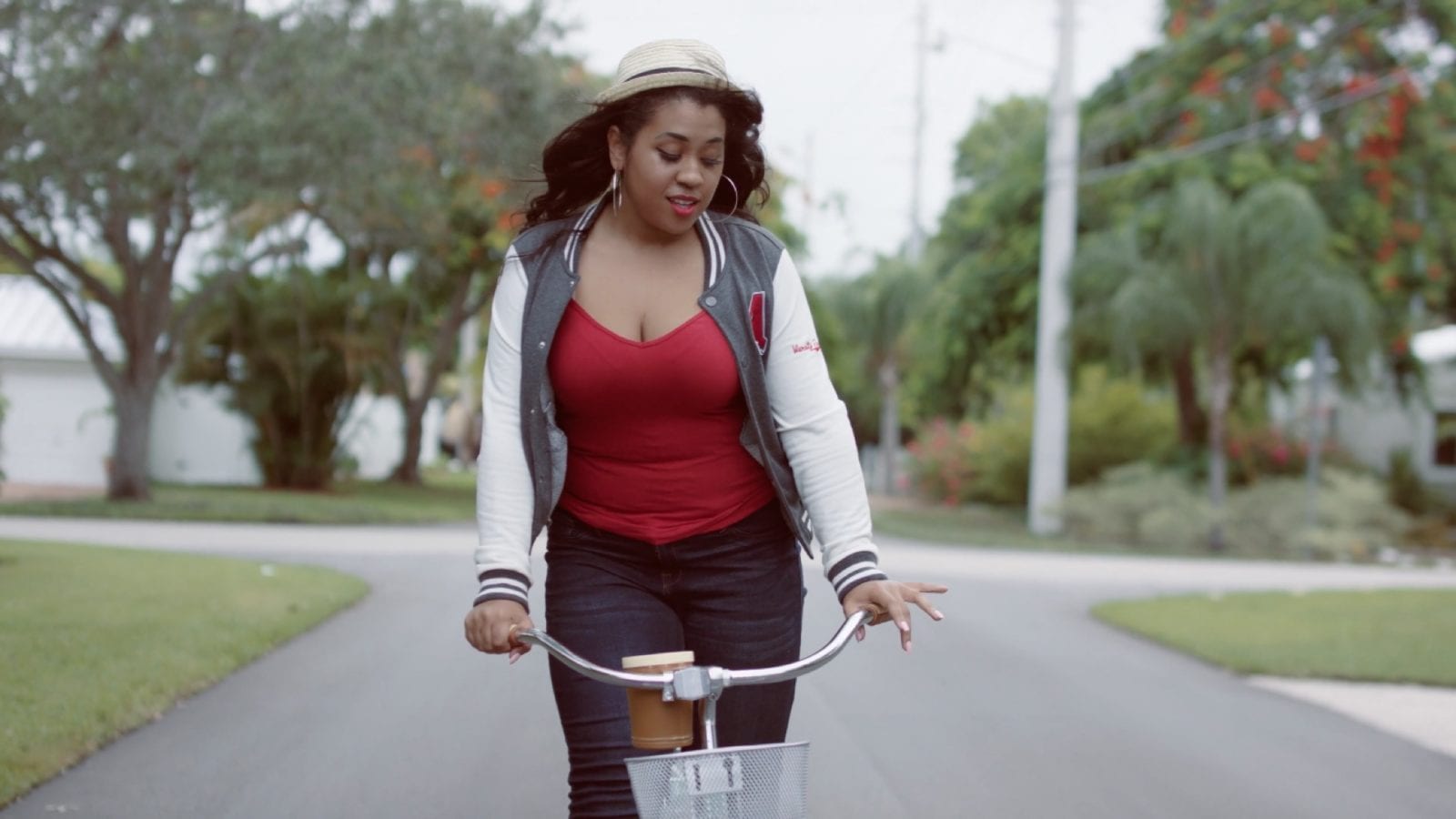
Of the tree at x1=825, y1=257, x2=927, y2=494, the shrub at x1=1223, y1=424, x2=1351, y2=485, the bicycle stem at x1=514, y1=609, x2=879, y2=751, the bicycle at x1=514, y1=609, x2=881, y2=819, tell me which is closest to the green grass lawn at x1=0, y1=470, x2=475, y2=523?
the shrub at x1=1223, y1=424, x2=1351, y2=485

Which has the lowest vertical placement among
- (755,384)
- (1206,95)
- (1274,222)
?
(755,384)

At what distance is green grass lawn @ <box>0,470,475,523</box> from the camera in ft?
61.9

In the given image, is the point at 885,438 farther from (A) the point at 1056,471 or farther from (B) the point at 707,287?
(B) the point at 707,287

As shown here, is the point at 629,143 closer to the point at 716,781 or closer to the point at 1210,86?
the point at 716,781

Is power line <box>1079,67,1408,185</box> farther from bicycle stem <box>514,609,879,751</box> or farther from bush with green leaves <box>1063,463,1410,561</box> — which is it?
bicycle stem <box>514,609,879,751</box>

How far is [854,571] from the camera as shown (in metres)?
3.06

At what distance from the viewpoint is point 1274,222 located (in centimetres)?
2042

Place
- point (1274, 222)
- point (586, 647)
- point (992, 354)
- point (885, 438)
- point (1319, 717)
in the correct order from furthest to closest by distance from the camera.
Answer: point (885, 438), point (992, 354), point (1274, 222), point (1319, 717), point (586, 647)

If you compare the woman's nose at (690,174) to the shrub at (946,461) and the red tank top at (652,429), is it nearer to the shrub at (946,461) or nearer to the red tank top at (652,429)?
the red tank top at (652,429)

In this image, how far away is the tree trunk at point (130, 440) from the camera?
2009cm

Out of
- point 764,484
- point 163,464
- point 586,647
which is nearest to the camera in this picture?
point 586,647

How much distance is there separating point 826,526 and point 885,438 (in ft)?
124

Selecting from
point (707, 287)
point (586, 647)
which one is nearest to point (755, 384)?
point (707, 287)

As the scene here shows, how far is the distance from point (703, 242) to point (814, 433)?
0.44m
